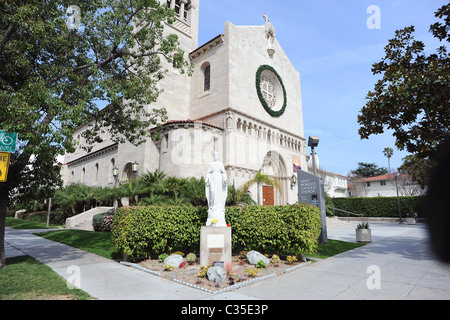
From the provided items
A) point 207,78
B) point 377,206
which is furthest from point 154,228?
point 377,206

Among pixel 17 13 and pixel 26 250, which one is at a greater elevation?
pixel 17 13

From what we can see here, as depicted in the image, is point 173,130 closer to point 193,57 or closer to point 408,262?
point 193,57

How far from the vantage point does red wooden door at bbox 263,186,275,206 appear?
25328 millimetres

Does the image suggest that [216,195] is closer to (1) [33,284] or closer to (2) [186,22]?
(1) [33,284]

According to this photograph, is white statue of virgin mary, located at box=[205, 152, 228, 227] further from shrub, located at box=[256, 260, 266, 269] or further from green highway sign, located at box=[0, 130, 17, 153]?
green highway sign, located at box=[0, 130, 17, 153]

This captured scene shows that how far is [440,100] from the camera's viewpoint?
30.1ft

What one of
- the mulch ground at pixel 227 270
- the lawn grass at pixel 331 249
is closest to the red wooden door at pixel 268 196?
the lawn grass at pixel 331 249

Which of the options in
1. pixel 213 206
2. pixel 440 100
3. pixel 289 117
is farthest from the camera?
pixel 289 117

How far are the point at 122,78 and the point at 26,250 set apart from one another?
29.7ft

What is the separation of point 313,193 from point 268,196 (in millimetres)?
11650

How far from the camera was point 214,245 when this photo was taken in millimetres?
9398

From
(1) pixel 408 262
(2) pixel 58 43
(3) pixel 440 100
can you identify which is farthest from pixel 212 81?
(1) pixel 408 262

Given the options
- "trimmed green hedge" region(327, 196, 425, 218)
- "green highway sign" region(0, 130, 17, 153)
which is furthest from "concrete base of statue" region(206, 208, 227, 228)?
"trimmed green hedge" region(327, 196, 425, 218)

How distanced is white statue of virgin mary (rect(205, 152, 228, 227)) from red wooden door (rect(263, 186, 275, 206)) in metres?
15.6
